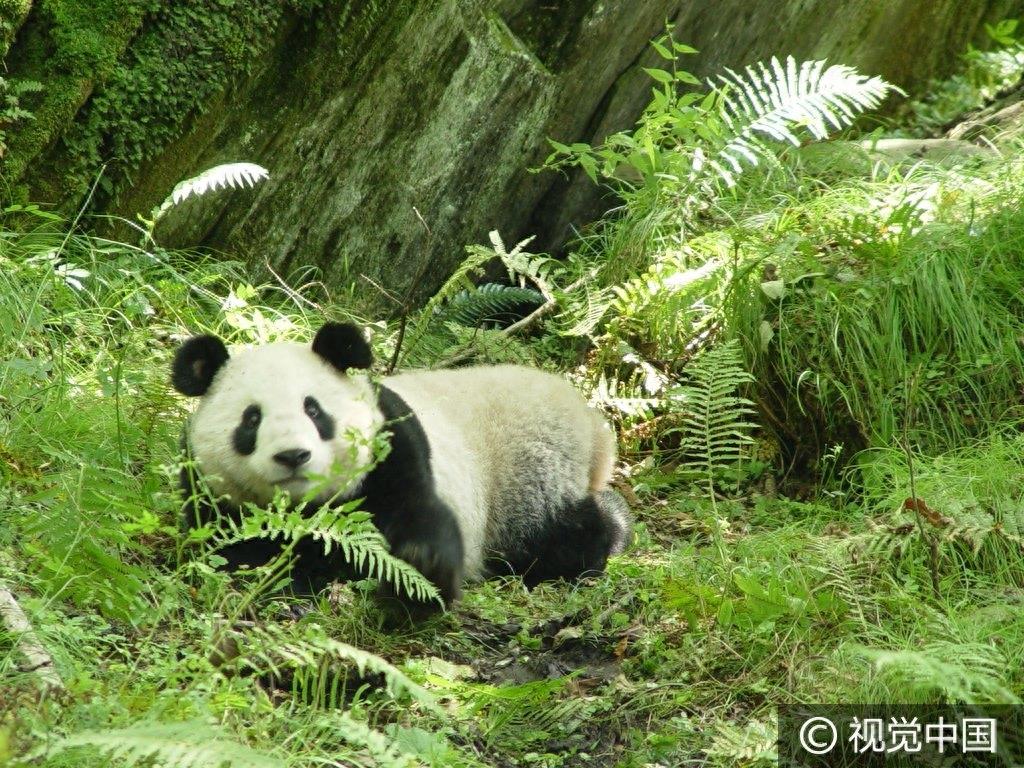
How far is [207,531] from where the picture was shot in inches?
138

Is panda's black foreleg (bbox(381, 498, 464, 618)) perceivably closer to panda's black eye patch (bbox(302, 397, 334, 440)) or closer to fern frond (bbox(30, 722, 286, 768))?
panda's black eye patch (bbox(302, 397, 334, 440))

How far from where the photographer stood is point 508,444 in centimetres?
612

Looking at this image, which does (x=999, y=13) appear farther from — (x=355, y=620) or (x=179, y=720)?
(x=179, y=720)

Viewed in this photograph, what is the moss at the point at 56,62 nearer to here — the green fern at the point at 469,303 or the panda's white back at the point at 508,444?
the green fern at the point at 469,303

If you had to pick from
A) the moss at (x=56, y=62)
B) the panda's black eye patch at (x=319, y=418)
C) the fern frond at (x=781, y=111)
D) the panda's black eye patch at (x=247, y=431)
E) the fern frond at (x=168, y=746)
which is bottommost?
the fern frond at (x=168, y=746)

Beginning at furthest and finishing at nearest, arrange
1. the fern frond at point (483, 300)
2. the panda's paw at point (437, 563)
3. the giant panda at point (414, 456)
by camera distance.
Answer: the fern frond at point (483, 300) < the panda's paw at point (437, 563) < the giant panda at point (414, 456)

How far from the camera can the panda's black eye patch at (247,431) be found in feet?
15.4

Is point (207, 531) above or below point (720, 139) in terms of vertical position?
below

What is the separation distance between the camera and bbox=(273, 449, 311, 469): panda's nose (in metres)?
4.50

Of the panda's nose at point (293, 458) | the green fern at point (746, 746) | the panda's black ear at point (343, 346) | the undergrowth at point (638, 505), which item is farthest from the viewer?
the panda's black ear at point (343, 346)

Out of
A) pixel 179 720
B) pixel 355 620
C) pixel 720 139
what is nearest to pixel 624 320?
pixel 720 139

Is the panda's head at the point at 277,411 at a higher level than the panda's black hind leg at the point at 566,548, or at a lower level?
higher

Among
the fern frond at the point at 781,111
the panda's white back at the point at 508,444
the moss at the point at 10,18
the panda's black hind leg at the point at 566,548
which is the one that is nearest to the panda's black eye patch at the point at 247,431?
the panda's white back at the point at 508,444

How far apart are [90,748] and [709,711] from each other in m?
2.22
